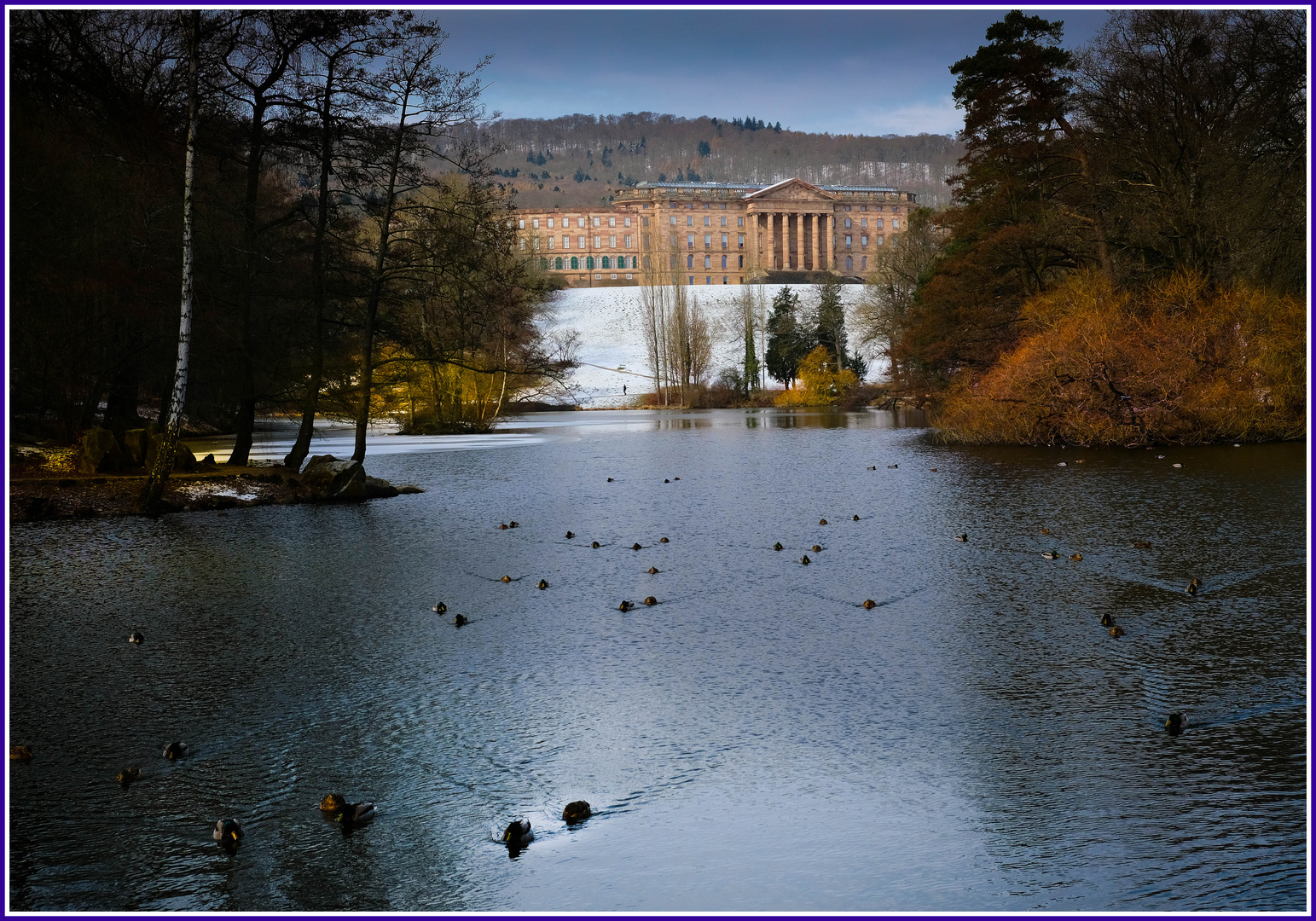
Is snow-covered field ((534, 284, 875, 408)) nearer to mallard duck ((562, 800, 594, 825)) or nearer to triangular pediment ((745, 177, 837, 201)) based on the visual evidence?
triangular pediment ((745, 177, 837, 201))

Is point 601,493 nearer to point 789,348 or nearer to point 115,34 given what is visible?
point 115,34

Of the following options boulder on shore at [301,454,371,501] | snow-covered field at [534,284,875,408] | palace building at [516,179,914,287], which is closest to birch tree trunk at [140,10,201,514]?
boulder on shore at [301,454,371,501]

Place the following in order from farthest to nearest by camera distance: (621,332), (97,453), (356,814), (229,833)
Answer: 1. (621,332)
2. (97,453)
3. (356,814)
4. (229,833)

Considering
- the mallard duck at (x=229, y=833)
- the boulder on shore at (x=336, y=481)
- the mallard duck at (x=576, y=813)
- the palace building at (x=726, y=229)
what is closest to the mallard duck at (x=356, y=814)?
the mallard duck at (x=229, y=833)

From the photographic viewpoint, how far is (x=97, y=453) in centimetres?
1831

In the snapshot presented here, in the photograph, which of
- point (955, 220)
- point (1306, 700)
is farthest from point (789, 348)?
point (1306, 700)

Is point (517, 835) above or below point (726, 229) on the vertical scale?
below

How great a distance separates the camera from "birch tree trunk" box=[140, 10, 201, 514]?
600 inches

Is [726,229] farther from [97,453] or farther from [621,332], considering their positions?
[97,453]

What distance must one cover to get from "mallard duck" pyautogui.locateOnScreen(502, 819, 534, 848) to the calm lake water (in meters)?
0.05

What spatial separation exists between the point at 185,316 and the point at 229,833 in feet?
42.3

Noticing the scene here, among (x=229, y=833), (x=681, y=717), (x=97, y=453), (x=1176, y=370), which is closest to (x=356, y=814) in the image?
(x=229, y=833)

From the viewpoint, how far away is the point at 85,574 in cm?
1116

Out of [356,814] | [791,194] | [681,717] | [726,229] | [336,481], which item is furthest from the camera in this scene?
[726,229]
